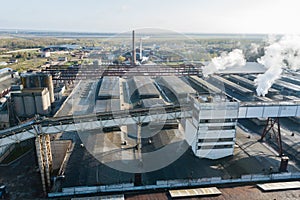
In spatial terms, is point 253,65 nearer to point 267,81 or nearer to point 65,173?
point 267,81

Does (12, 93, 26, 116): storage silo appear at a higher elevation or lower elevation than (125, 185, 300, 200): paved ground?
higher

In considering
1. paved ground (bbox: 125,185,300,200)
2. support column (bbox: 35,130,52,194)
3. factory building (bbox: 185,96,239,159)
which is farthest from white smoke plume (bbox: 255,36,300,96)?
support column (bbox: 35,130,52,194)

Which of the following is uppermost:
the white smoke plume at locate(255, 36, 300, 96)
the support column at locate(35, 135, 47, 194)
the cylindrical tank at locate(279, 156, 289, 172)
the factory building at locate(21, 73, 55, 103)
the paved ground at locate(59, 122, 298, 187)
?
the white smoke plume at locate(255, 36, 300, 96)

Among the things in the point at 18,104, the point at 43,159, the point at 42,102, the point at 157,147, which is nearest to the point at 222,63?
the point at 157,147

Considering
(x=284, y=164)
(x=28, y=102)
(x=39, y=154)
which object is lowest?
(x=284, y=164)

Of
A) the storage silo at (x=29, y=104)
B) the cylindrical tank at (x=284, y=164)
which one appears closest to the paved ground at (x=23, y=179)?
the storage silo at (x=29, y=104)

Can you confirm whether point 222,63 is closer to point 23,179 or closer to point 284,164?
point 284,164

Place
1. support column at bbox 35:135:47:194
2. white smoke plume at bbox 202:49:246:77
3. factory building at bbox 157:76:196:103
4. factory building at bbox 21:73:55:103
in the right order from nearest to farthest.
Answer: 1. support column at bbox 35:135:47:194
2. factory building at bbox 21:73:55:103
3. factory building at bbox 157:76:196:103
4. white smoke plume at bbox 202:49:246:77

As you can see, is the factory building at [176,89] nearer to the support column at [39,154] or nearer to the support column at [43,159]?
the support column at [43,159]

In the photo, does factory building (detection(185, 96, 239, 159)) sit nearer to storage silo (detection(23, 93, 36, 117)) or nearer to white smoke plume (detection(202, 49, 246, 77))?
storage silo (detection(23, 93, 36, 117))

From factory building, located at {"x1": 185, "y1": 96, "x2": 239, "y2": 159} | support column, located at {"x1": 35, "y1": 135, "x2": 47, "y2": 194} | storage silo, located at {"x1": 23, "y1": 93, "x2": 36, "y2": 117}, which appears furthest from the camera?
storage silo, located at {"x1": 23, "y1": 93, "x2": 36, "y2": 117}

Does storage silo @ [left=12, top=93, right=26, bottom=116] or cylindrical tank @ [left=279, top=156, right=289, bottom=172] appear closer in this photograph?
cylindrical tank @ [left=279, top=156, right=289, bottom=172]

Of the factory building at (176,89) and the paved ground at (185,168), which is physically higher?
the factory building at (176,89)
